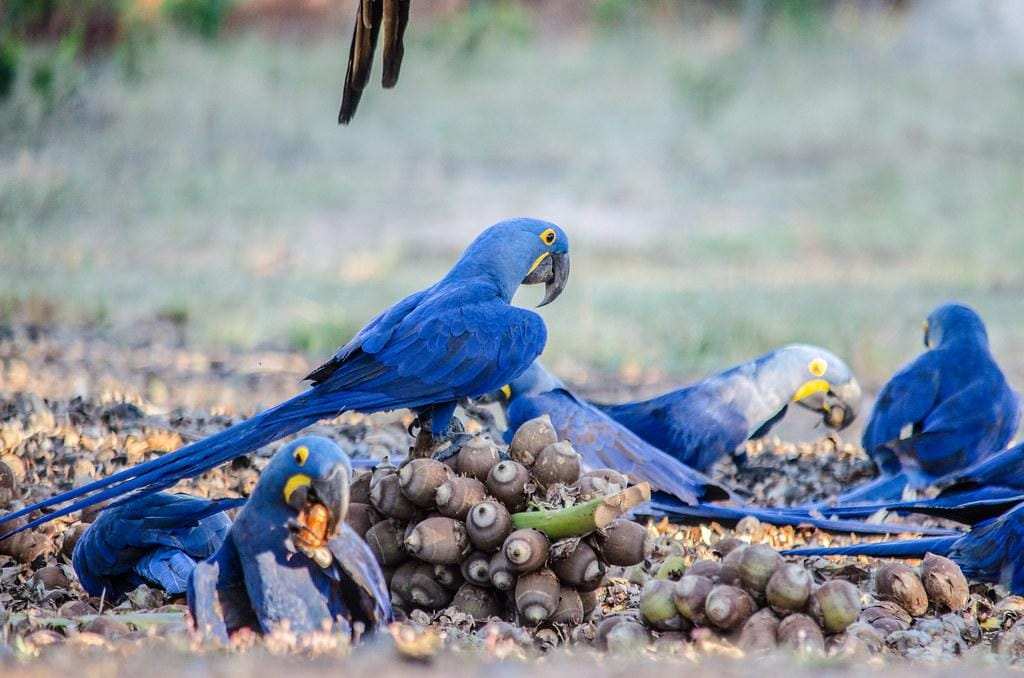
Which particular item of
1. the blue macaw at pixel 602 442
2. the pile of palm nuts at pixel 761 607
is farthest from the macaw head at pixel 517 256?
the pile of palm nuts at pixel 761 607

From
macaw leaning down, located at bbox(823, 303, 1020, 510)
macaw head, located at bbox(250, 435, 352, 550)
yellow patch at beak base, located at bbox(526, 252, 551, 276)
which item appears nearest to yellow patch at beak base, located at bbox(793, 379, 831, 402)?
macaw leaning down, located at bbox(823, 303, 1020, 510)

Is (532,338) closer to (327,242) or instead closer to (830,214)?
(327,242)

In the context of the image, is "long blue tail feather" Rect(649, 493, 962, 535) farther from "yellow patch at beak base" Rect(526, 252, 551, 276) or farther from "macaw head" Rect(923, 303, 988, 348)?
"macaw head" Rect(923, 303, 988, 348)

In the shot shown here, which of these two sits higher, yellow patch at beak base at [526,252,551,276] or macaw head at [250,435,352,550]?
yellow patch at beak base at [526,252,551,276]

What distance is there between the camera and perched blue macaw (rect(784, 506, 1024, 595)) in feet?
12.2

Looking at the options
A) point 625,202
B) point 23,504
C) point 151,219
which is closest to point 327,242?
point 151,219

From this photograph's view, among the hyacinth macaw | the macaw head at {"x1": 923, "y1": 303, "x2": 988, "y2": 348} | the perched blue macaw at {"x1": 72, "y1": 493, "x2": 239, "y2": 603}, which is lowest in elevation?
the perched blue macaw at {"x1": 72, "y1": 493, "x2": 239, "y2": 603}

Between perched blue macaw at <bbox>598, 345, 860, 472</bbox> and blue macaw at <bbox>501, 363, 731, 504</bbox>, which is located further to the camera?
perched blue macaw at <bbox>598, 345, 860, 472</bbox>

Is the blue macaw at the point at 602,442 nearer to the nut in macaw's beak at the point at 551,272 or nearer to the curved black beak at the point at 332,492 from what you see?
the nut in macaw's beak at the point at 551,272

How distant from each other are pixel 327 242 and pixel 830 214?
4.88m

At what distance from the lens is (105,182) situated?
1255 cm

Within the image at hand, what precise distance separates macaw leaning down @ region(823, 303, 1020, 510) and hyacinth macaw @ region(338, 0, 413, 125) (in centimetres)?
207

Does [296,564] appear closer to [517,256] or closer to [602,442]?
[517,256]

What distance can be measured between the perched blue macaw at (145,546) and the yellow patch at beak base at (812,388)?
8.41 ft
